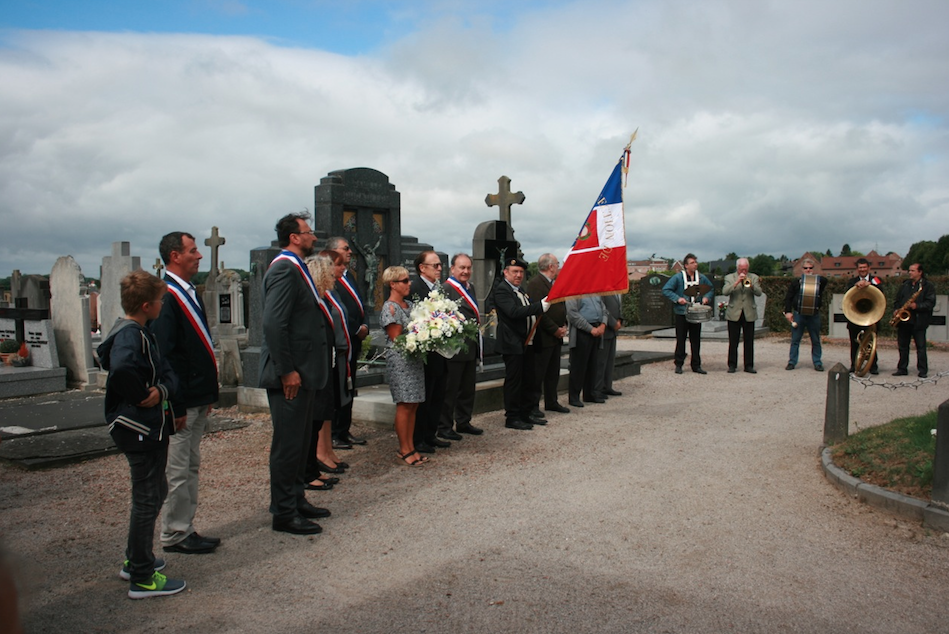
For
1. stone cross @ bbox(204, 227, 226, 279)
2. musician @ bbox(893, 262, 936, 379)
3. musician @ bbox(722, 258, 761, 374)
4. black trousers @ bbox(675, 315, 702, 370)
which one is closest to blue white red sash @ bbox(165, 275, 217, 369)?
black trousers @ bbox(675, 315, 702, 370)

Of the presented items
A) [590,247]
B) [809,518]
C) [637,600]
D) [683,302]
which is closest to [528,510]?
[637,600]

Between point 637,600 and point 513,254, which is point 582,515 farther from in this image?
point 513,254

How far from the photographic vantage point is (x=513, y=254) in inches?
525

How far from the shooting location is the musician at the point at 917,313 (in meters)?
12.1

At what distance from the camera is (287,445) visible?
4.76 meters

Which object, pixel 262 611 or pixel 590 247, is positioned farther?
pixel 590 247

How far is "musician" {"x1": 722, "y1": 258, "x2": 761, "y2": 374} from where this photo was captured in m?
12.8

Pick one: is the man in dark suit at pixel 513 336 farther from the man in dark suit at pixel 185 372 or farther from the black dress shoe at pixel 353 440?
the man in dark suit at pixel 185 372

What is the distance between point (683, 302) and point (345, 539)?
898cm

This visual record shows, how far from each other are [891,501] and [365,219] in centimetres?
902

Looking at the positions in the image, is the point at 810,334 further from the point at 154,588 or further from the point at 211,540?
the point at 154,588

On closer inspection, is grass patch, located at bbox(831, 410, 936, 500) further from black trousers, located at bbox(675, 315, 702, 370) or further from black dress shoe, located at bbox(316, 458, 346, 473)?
black trousers, located at bbox(675, 315, 702, 370)

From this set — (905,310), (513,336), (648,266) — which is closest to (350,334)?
(513,336)

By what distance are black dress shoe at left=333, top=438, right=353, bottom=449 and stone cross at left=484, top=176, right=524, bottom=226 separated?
7.53m
